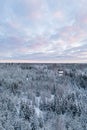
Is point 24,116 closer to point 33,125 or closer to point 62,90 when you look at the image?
point 33,125

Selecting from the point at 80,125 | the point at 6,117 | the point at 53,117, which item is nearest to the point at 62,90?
the point at 53,117

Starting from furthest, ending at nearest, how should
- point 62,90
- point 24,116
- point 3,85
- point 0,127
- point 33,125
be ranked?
point 3,85 < point 62,90 < point 24,116 < point 33,125 < point 0,127

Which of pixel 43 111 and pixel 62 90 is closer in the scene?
pixel 43 111

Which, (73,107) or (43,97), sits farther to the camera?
(43,97)

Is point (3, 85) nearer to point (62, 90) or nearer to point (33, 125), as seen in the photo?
point (62, 90)

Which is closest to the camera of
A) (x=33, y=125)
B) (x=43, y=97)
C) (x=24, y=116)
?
(x=33, y=125)

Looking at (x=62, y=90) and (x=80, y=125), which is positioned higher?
(x=62, y=90)

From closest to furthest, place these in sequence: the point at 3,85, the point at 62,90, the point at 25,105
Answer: the point at 25,105 → the point at 62,90 → the point at 3,85

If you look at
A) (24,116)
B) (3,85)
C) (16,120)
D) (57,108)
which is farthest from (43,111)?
(3,85)

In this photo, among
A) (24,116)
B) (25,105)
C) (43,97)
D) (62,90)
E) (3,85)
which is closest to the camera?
(24,116)
